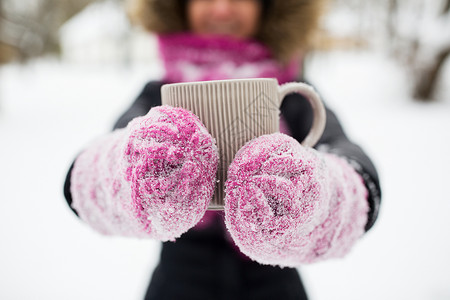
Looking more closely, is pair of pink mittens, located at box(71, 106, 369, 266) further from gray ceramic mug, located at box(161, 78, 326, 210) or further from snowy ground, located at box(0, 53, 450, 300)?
snowy ground, located at box(0, 53, 450, 300)

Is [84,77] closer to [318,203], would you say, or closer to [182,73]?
[182,73]

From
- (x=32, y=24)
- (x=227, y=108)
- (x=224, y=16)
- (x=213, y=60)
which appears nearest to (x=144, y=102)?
(x=213, y=60)

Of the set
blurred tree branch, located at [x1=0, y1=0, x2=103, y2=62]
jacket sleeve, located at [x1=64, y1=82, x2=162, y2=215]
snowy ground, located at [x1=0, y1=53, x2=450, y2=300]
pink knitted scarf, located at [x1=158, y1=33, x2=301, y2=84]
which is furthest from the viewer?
blurred tree branch, located at [x1=0, y1=0, x2=103, y2=62]

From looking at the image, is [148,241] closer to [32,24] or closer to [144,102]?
[144,102]

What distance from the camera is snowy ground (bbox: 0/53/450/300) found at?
3.93 ft

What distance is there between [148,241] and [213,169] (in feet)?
4.31

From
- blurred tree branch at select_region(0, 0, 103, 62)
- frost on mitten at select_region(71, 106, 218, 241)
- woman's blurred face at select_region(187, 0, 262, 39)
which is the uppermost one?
woman's blurred face at select_region(187, 0, 262, 39)

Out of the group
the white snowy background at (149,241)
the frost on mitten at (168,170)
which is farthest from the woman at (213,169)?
the white snowy background at (149,241)

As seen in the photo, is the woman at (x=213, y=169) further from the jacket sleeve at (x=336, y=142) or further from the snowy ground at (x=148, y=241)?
the snowy ground at (x=148, y=241)

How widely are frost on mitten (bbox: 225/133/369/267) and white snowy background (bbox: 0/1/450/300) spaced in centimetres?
61

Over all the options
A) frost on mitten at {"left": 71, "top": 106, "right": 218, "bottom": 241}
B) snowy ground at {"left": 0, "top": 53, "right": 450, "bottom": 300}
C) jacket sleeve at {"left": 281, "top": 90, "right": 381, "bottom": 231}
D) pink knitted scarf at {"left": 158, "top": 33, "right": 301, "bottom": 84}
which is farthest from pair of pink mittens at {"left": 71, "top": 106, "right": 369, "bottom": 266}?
snowy ground at {"left": 0, "top": 53, "right": 450, "bottom": 300}

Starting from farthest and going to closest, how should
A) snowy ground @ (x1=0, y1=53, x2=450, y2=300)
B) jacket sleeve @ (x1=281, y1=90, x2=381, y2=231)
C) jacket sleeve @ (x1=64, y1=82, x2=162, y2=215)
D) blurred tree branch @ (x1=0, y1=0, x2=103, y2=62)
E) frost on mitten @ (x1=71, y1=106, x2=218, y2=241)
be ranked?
blurred tree branch @ (x1=0, y1=0, x2=103, y2=62) → snowy ground @ (x1=0, y1=53, x2=450, y2=300) → jacket sleeve @ (x1=64, y1=82, x2=162, y2=215) → jacket sleeve @ (x1=281, y1=90, x2=381, y2=231) → frost on mitten @ (x1=71, y1=106, x2=218, y2=241)

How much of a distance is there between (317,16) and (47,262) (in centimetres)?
143

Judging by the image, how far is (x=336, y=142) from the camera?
1.84ft
